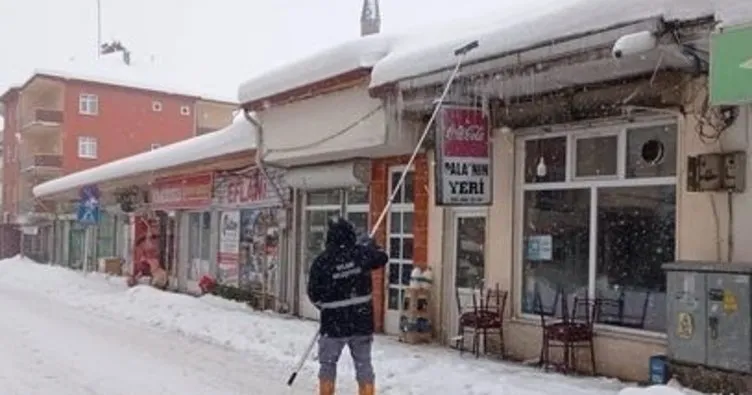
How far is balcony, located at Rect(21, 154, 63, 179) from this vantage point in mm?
54125

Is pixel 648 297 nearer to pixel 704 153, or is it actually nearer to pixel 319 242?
pixel 704 153

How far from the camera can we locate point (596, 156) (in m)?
11.0

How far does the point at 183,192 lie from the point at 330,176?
364 inches

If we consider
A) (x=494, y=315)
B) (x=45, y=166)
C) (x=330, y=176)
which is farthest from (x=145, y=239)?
(x=45, y=166)

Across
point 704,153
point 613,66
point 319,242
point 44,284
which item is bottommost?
point 44,284

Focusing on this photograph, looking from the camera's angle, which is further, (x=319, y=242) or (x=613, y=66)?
(x=319, y=242)

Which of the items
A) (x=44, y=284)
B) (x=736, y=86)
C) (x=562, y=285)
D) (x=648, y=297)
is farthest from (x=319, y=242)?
(x=44, y=284)

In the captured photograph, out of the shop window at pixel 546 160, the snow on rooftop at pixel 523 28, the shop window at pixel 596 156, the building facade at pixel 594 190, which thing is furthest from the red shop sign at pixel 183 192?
the shop window at pixel 596 156

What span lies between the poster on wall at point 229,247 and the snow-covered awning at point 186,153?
1.50m

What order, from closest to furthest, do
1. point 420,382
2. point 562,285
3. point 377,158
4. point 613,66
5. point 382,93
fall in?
point 613,66
point 420,382
point 562,285
point 382,93
point 377,158

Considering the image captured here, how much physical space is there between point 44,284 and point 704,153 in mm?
22529

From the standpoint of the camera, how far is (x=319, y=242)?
17.1 m

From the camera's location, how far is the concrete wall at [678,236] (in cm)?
903

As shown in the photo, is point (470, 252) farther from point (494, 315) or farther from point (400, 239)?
point (400, 239)
